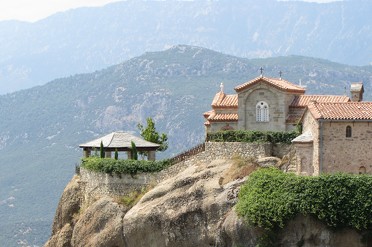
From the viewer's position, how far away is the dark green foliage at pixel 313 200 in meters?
54.6

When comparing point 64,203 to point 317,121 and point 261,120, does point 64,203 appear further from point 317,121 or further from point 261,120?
point 317,121

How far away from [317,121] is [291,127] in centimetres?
1154

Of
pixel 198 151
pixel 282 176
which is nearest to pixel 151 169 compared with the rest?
pixel 198 151

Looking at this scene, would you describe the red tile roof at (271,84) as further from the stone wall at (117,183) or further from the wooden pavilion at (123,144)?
Result: the wooden pavilion at (123,144)

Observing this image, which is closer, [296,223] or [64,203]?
[296,223]

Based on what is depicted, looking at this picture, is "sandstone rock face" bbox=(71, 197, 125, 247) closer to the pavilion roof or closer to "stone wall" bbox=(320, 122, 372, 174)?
the pavilion roof

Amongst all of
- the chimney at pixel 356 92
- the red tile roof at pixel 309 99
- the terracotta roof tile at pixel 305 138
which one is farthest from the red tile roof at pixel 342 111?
the chimney at pixel 356 92

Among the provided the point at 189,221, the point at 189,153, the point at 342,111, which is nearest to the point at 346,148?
the point at 342,111

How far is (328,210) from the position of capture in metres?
55.1

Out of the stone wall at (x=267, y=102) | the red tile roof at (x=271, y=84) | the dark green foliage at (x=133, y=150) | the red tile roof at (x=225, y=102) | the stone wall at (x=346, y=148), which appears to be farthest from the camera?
the dark green foliage at (x=133, y=150)

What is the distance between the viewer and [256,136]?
67125mm

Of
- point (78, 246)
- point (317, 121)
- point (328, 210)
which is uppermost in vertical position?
point (317, 121)

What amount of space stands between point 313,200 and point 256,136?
12480 millimetres

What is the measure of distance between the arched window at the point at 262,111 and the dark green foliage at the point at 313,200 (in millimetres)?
14062
